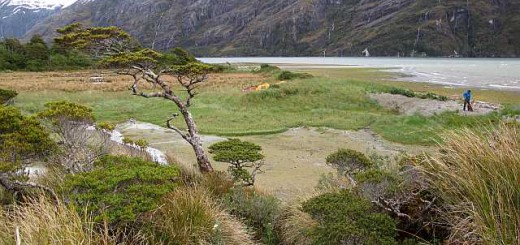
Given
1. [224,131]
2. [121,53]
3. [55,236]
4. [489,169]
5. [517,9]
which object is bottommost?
[224,131]

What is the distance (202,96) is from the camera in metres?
33.8

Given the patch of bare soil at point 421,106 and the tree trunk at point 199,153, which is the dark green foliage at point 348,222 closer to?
the tree trunk at point 199,153

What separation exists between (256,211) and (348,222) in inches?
99.3

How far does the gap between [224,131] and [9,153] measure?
14.6 meters

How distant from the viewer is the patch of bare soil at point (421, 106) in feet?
83.5

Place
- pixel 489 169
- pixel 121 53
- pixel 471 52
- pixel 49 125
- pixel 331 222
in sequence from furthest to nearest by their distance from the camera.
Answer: pixel 471 52 < pixel 121 53 < pixel 49 125 < pixel 331 222 < pixel 489 169

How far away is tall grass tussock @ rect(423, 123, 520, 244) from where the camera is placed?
4.45 metres

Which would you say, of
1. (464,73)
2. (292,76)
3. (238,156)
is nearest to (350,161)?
(238,156)

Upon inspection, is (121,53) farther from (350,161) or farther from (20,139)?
(350,161)

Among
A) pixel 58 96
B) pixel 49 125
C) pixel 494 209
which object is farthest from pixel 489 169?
pixel 58 96

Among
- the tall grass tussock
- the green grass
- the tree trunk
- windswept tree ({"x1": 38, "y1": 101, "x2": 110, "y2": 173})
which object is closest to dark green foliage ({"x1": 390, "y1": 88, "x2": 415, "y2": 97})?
the green grass

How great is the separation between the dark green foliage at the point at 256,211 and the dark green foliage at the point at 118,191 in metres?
1.58

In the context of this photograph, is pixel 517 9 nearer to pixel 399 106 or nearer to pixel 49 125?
→ pixel 399 106

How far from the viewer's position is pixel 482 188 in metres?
4.82
